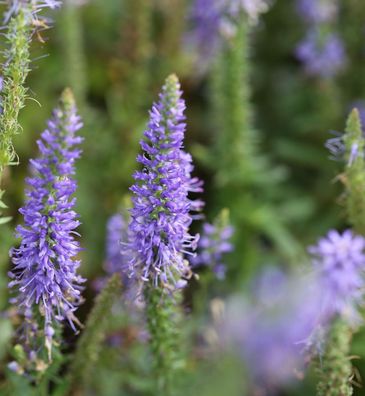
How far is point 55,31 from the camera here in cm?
420

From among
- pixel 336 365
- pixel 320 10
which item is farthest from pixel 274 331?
pixel 320 10

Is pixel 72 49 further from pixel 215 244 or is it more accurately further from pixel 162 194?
pixel 162 194

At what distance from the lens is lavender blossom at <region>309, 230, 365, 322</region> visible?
5.63ft

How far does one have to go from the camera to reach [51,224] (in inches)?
65.4

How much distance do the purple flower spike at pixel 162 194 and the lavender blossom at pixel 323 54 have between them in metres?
2.13

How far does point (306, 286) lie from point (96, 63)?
8.51ft

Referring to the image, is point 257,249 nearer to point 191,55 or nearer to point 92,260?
point 92,260

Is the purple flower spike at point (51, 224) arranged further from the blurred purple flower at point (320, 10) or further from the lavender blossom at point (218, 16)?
the blurred purple flower at point (320, 10)

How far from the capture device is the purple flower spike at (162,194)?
1684 mm

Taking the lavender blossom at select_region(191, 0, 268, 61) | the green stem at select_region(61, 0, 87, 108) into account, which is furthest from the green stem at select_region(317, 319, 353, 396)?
the green stem at select_region(61, 0, 87, 108)

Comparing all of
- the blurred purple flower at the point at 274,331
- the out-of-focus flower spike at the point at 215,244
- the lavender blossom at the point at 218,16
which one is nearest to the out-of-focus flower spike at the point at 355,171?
the blurred purple flower at the point at 274,331

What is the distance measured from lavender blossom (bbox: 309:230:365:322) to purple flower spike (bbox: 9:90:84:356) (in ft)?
2.15

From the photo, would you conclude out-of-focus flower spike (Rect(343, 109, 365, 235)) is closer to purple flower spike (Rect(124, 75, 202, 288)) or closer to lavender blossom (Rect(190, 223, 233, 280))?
lavender blossom (Rect(190, 223, 233, 280))

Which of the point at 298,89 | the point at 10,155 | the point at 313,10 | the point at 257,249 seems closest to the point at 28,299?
the point at 10,155
